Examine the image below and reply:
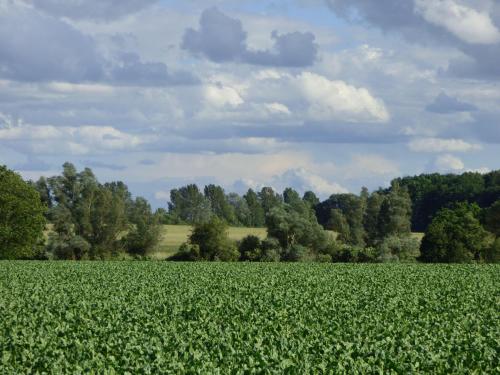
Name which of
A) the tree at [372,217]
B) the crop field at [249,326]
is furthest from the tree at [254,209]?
the crop field at [249,326]

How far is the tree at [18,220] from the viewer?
3265 inches

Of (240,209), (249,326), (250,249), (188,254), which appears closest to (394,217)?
(250,249)

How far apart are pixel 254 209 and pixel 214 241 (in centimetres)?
10017

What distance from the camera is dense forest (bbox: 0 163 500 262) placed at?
8344 centimetres

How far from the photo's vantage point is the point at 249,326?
2303 centimetres

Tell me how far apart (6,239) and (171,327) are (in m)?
64.1

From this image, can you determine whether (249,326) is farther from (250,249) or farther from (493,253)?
(493,253)

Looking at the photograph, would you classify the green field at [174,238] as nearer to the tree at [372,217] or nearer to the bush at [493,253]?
the tree at [372,217]

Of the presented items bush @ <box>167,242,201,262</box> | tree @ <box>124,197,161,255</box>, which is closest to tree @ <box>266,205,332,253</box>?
bush @ <box>167,242,201,262</box>

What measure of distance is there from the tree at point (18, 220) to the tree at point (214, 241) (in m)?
16.0

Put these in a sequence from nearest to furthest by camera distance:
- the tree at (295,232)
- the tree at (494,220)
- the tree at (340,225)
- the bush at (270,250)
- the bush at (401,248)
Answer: the bush at (270,250) < the bush at (401,248) < the tree at (295,232) < the tree at (494,220) < the tree at (340,225)

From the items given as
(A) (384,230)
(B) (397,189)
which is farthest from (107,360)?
(B) (397,189)

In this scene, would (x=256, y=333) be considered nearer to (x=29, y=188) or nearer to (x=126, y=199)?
(x=29, y=188)

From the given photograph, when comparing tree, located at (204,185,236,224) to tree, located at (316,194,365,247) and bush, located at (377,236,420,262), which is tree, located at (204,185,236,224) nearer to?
tree, located at (316,194,365,247)
